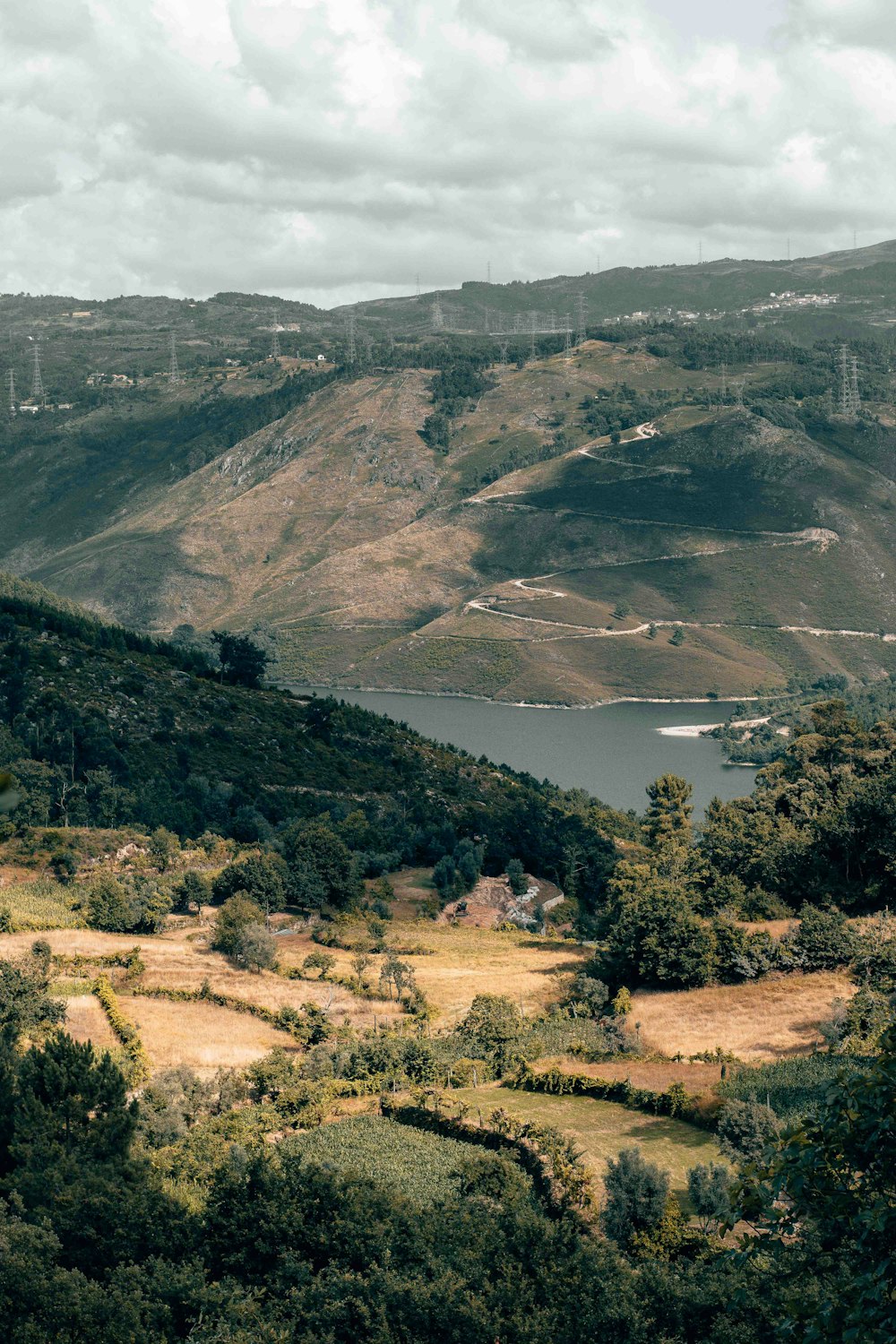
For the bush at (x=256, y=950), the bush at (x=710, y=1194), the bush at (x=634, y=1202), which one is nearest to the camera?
the bush at (x=634, y=1202)

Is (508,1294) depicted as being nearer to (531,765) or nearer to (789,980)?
(789,980)

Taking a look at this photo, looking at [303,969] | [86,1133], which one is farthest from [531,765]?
[86,1133]

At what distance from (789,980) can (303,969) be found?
711 inches

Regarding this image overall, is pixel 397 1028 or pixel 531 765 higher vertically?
pixel 397 1028

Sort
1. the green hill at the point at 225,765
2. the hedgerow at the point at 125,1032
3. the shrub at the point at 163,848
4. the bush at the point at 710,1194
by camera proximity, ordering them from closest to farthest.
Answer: the bush at the point at 710,1194 < the hedgerow at the point at 125,1032 < the shrub at the point at 163,848 < the green hill at the point at 225,765

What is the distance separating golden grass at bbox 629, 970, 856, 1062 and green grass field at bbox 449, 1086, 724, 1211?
5.27 metres

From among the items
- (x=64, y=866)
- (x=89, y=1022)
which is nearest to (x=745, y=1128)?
(x=89, y=1022)

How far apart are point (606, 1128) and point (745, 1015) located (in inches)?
422

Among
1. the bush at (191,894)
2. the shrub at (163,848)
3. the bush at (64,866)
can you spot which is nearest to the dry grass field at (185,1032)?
the bush at (191,894)

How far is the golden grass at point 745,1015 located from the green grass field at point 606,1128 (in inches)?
207

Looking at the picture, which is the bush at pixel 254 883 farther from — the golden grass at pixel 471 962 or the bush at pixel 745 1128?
the bush at pixel 745 1128

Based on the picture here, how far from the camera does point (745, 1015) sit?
50.2m

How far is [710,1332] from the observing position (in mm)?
26891

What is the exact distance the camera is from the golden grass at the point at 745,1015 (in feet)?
154
